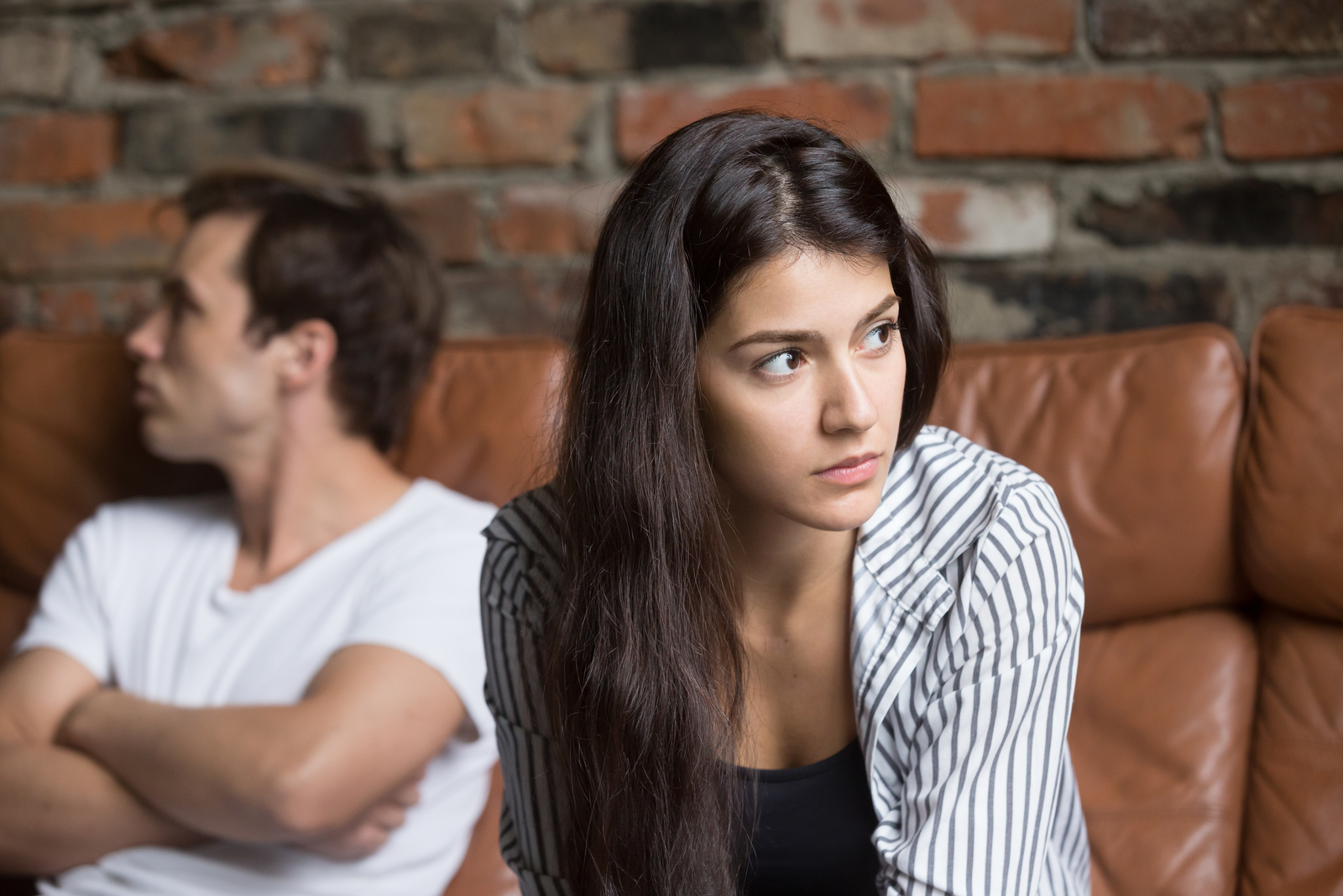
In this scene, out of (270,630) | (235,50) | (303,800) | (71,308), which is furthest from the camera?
(71,308)

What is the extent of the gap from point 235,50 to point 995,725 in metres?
1.59

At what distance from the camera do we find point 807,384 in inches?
30.5

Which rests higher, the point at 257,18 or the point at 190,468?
the point at 257,18

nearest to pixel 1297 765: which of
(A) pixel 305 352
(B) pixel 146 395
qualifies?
(A) pixel 305 352

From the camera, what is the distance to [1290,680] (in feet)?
3.76

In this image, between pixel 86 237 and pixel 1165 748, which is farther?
pixel 86 237

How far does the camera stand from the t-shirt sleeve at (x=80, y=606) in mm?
1353

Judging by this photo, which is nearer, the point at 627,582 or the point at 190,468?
the point at 627,582

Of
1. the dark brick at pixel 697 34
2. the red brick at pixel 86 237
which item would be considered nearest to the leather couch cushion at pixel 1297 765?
the dark brick at pixel 697 34

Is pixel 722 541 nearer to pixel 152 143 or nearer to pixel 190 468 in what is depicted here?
pixel 190 468

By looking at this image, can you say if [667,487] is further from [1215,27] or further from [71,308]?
[71,308]

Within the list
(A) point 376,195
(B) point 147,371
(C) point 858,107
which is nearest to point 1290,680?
(C) point 858,107

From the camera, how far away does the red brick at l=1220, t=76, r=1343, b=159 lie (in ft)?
4.56

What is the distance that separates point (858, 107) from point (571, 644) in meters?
1.00
